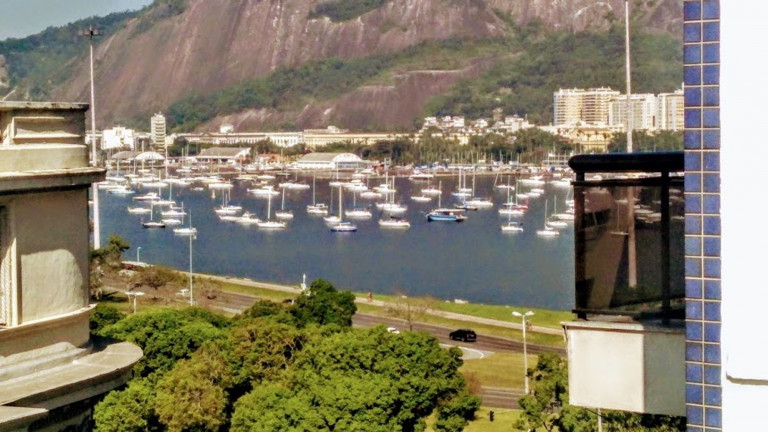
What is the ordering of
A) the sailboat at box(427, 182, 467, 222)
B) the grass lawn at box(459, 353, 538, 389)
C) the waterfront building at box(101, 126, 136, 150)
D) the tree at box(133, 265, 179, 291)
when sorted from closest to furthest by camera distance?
the grass lawn at box(459, 353, 538, 389) → the tree at box(133, 265, 179, 291) → the sailboat at box(427, 182, 467, 222) → the waterfront building at box(101, 126, 136, 150)

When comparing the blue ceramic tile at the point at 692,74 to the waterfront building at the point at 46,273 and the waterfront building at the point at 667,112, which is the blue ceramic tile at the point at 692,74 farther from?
the waterfront building at the point at 667,112

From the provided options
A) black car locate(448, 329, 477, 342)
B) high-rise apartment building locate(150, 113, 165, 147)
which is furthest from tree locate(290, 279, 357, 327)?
high-rise apartment building locate(150, 113, 165, 147)

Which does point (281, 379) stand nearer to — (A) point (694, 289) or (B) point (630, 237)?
(B) point (630, 237)

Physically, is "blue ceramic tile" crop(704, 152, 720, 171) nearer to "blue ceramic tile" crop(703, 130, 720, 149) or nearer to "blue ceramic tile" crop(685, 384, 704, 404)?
"blue ceramic tile" crop(703, 130, 720, 149)

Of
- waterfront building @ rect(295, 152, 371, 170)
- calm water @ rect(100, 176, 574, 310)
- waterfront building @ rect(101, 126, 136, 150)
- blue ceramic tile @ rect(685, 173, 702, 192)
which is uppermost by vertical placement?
waterfront building @ rect(101, 126, 136, 150)

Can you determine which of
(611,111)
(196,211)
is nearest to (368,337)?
(196,211)

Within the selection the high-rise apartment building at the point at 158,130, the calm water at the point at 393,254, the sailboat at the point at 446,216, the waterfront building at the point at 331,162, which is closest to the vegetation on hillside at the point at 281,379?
the calm water at the point at 393,254
